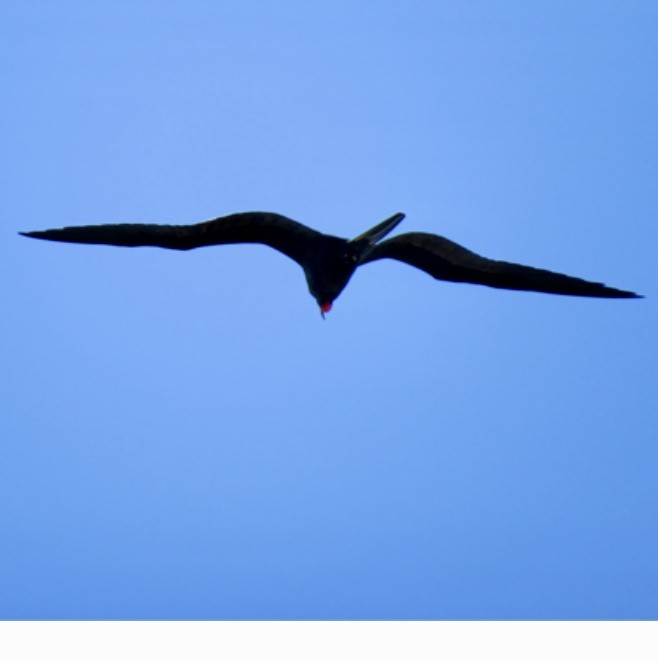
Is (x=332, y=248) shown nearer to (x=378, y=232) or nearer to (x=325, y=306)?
Answer: (x=378, y=232)

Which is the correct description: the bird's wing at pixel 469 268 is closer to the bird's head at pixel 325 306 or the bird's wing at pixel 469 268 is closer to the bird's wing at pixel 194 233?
the bird's head at pixel 325 306

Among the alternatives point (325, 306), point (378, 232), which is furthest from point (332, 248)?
point (325, 306)

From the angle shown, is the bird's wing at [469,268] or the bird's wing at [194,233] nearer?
the bird's wing at [194,233]

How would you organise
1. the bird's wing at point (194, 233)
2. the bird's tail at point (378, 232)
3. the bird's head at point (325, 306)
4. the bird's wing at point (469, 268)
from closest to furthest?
the bird's wing at point (194, 233) → the bird's tail at point (378, 232) → the bird's wing at point (469, 268) → the bird's head at point (325, 306)

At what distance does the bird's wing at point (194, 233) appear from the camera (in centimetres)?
907

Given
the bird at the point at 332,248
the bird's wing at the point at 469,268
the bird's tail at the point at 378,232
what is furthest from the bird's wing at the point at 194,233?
the bird's wing at the point at 469,268

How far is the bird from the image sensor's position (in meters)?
9.16

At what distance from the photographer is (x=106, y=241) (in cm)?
934

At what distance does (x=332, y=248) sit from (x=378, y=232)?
0.67m

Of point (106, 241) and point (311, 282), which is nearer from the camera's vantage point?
point (106, 241)
